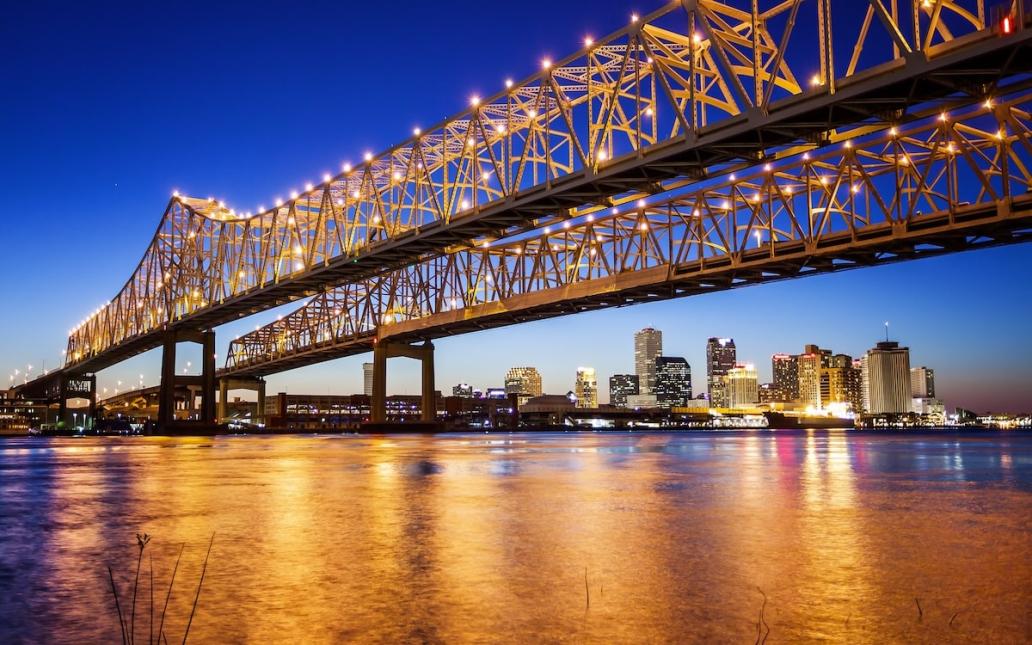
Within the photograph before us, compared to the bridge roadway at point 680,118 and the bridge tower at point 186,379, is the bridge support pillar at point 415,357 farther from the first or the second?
the bridge roadway at point 680,118

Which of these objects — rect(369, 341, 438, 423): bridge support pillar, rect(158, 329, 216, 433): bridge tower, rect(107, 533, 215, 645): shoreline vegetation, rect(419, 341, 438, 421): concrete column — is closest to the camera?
rect(107, 533, 215, 645): shoreline vegetation

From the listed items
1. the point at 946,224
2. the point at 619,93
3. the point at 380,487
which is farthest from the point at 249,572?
the point at 946,224

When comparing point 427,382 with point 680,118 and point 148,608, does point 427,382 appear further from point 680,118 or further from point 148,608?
point 148,608

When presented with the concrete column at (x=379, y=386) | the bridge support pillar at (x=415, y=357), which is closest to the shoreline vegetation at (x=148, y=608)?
the concrete column at (x=379, y=386)

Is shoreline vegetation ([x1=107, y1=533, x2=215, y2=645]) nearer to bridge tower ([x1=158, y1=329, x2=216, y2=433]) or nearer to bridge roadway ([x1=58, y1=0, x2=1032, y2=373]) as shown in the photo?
bridge roadway ([x1=58, y1=0, x2=1032, y2=373])

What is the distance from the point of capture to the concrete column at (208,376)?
92.4 metres

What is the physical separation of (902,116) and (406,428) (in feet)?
251

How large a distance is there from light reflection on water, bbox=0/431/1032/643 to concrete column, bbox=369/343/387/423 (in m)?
81.6

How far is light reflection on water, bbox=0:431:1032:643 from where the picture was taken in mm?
5133

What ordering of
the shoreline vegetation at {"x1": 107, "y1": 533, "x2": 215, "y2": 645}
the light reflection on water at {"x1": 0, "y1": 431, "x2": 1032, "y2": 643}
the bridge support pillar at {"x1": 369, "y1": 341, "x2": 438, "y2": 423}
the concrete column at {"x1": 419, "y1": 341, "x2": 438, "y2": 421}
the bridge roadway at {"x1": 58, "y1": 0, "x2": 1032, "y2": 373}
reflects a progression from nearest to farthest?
1. the shoreline vegetation at {"x1": 107, "y1": 533, "x2": 215, "y2": 645}
2. the light reflection on water at {"x1": 0, "y1": 431, "x2": 1032, "y2": 643}
3. the bridge roadway at {"x1": 58, "y1": 0, "x2": 1032, "y2": 373}
4. the bridge support pillar at {"x1": 369, "y1": 341, "x2": 438, "y2": 423}
5. the concrete column at {"x1": 419, "y1": 341, "x2": 438, "y2": 421}

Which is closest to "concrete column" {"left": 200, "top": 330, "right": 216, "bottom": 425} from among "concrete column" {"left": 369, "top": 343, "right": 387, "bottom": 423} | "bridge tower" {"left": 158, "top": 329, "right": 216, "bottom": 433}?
"bridge tower" {"left": 158, "top": 329, "right": 216, "bottom": 433}

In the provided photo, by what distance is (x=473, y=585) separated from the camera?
6285 millimetres

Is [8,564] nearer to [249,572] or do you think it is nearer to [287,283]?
[249,572]

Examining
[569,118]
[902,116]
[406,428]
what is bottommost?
[406,428]
